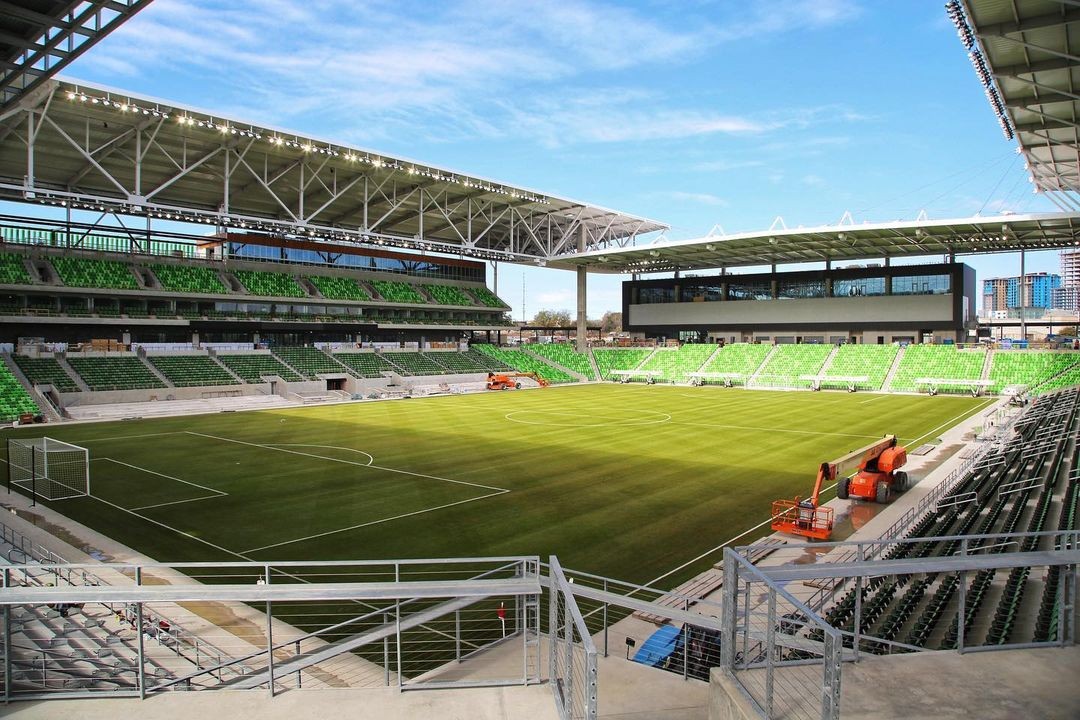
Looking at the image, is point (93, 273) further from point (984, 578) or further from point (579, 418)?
point (984, 578)

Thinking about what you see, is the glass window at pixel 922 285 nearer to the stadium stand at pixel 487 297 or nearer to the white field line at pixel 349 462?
the stadium stand at pixel 487 297

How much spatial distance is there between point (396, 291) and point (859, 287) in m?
48.9

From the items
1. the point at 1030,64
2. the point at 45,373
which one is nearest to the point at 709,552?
the point at 1030,64

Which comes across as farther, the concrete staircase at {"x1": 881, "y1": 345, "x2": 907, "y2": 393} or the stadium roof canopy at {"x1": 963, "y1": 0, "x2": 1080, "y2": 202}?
the concrete staircase at {"x1": 881, "y1": 345, "x2": 907, "y2": 393}

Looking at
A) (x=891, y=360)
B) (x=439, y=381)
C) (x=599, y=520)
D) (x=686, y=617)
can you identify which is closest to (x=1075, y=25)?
(x=599, y=520)

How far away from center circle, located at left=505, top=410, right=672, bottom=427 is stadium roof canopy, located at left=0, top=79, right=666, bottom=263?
18.9 m

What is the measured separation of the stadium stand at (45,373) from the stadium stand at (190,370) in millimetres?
6072

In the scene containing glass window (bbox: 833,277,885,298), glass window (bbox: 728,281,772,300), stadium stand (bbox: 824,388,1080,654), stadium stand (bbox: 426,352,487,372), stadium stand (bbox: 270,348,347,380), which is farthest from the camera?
glass window (bbox: 728,281,772,300)

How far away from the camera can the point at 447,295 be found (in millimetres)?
77125

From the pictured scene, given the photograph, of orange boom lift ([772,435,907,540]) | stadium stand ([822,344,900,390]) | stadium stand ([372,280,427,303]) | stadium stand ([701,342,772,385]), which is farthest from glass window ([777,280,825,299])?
orange boom lift ([772,435,907,540])

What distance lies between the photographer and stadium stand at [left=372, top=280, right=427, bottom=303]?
70.9 m

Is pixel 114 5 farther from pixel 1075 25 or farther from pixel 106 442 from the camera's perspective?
pixel 106 442

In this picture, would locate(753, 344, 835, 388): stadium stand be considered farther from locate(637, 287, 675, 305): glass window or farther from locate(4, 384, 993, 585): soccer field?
locate(4, 384, 993, 585): soccer field

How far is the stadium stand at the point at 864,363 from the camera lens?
6031 cm
